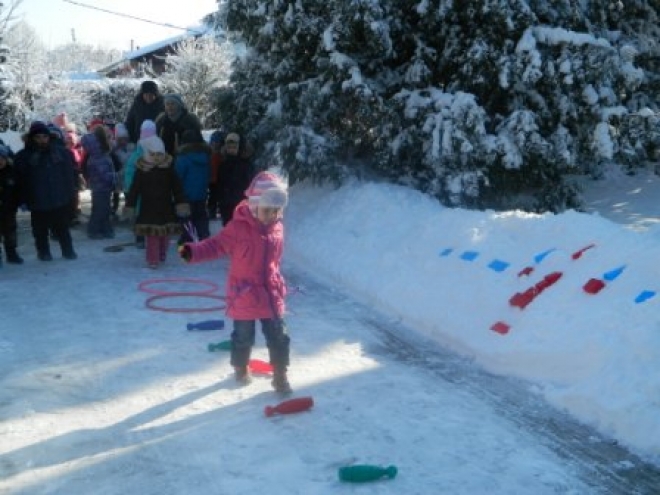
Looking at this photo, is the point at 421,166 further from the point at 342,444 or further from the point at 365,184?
the point at 342,444

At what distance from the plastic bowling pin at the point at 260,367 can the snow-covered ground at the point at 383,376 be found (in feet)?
0.43

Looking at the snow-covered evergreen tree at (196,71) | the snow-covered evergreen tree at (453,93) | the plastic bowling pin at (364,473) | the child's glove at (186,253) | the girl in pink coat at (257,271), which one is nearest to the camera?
the plastic bowling pin at (364,473)

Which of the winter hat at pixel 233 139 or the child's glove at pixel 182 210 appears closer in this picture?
the child's glove at pixel 182 210

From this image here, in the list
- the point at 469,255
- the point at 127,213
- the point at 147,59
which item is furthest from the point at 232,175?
the point at 147,59

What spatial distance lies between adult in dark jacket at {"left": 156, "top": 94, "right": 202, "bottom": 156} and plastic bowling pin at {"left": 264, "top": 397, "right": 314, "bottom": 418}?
20.8 feet

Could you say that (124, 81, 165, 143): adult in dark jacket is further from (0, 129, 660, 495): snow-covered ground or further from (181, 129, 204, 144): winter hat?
(0, 129, 660, 495): snow-covered ground

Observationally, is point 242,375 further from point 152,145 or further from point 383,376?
point 152,145

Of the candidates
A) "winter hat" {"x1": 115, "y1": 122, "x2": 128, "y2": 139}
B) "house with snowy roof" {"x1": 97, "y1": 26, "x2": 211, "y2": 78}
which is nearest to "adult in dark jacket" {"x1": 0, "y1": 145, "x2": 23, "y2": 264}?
"winter hat" {"x1": 115, "y1": 122, "x2": 128, "y2": 139}

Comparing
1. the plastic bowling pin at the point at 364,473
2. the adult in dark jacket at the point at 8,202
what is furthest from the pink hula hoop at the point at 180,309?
the plastic bowling pin at the point at 364,473

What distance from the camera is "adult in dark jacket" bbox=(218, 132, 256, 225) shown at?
10.2m

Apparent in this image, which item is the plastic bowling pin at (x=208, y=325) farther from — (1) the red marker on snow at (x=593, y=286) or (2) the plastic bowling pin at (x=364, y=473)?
(1) the red marker on snow at (x=593, y=286)

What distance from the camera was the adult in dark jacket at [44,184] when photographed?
896 centimetres

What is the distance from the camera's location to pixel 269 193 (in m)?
4.98

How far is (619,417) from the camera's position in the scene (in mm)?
4527
